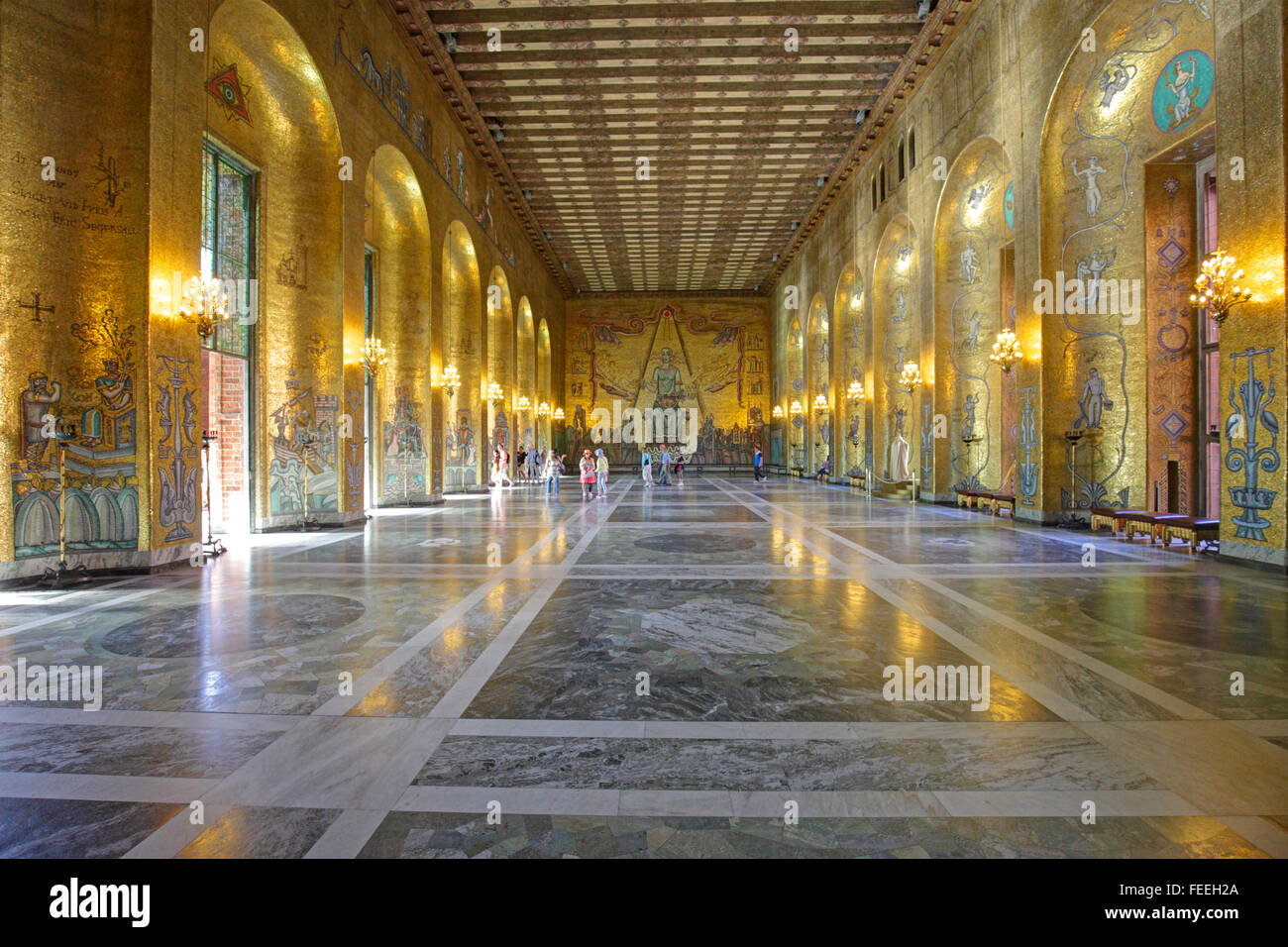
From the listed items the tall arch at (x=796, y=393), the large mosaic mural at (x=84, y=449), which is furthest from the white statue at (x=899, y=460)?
the large mosaic mural at (x=84, y=449)

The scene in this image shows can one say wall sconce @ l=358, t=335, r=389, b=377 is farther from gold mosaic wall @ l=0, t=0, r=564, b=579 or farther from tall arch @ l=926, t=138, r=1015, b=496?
tall arch @ l=926, t=138, r=1015, b=496

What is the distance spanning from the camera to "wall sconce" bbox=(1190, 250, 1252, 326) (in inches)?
319

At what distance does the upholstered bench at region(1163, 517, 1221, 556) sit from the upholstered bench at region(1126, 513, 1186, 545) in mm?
116

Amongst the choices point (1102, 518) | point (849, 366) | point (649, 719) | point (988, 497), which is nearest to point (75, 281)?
point (649, 719)

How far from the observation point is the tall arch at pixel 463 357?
20.2 metres

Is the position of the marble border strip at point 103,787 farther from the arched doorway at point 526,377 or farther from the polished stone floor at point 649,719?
the arched doorway at point 526,377

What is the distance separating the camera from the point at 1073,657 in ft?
15.0

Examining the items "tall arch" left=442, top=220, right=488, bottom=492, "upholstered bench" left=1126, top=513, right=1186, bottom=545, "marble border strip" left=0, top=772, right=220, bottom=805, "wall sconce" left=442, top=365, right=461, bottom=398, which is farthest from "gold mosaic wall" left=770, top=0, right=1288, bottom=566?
"tall arch" left=442, top=220, right=488, bottom=492

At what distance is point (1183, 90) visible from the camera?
34.0 feet

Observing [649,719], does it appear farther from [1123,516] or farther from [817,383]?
[817,383]
